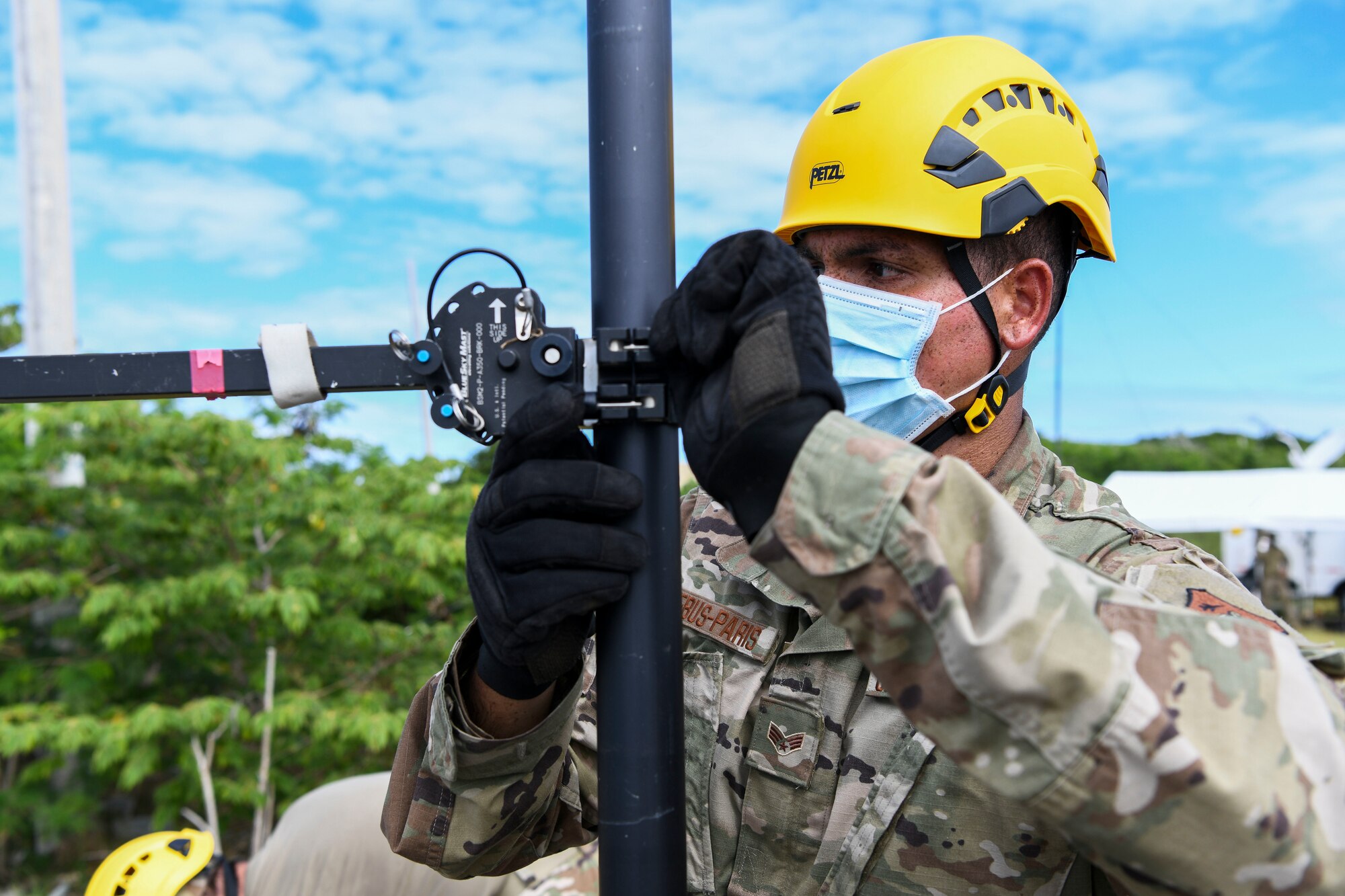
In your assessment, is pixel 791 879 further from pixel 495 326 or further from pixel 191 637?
pixel 191 637

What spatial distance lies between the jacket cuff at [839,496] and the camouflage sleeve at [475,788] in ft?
2.22

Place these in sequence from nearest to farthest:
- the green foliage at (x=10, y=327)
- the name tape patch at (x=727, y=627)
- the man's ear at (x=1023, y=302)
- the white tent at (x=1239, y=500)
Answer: the name tape patch at (x=727, y=627)
the man's ear at (x=1023, y=302)
the green foliage at (x=10, y=327)
the white tent at (x=1239, y=500)

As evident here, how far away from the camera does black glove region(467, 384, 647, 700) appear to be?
1.28 meters

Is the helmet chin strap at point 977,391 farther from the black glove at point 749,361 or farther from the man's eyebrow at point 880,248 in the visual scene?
the black glove at point 749,361

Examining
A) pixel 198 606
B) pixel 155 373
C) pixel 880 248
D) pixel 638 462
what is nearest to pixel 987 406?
pixel 880 248

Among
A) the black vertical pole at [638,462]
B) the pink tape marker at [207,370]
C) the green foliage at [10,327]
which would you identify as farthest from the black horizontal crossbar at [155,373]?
the green foliage at [10,327]

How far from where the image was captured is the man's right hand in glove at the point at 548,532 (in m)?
1.28

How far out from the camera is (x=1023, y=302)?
2037 mm

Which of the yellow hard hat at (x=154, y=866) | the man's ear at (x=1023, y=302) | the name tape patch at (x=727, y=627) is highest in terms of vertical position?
the man's ear at (x=1023, y=302)

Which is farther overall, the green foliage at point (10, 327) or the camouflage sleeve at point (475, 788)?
the green foliage at point (10, 327)

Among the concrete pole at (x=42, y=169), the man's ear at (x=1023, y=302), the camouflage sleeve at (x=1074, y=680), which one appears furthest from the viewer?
the concrete pole at (x=42, y=169)

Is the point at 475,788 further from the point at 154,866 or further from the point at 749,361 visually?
the point at 154,866

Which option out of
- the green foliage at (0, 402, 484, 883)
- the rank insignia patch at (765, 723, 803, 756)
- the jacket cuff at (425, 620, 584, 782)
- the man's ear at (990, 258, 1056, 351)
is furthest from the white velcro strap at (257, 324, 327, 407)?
the green foliage at (0, 402, 484, 883)

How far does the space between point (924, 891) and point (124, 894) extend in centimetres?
340
